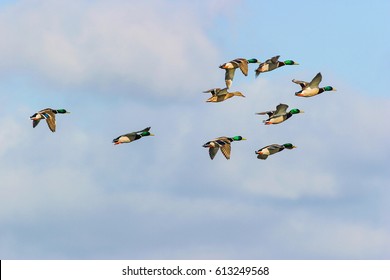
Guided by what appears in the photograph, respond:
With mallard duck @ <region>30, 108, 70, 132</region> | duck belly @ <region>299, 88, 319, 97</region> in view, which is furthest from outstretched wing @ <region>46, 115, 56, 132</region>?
duck belly @ <region>299, 88, 319, 97</region>

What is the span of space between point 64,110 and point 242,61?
72.9ft

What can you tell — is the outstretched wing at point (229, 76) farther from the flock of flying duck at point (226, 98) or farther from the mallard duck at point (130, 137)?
the mallard duck at point (130, 137)

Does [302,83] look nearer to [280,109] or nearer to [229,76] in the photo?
[280,109]

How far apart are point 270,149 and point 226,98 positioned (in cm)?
892

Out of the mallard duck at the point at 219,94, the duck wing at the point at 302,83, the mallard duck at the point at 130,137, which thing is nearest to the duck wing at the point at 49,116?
the mallard duck at the point at 130,137

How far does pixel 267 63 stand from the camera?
13988cm

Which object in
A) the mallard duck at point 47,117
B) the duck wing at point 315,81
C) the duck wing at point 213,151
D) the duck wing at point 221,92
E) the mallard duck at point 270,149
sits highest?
the duck wing at point 221,92

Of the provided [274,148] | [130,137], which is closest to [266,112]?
[274,148]

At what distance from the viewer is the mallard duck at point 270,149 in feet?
440

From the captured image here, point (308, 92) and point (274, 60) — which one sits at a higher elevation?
point (274, 60)

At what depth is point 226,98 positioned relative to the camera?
13975 cm

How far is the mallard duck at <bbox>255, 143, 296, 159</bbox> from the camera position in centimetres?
13412

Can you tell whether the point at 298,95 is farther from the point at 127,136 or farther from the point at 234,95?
the point at 127,136
